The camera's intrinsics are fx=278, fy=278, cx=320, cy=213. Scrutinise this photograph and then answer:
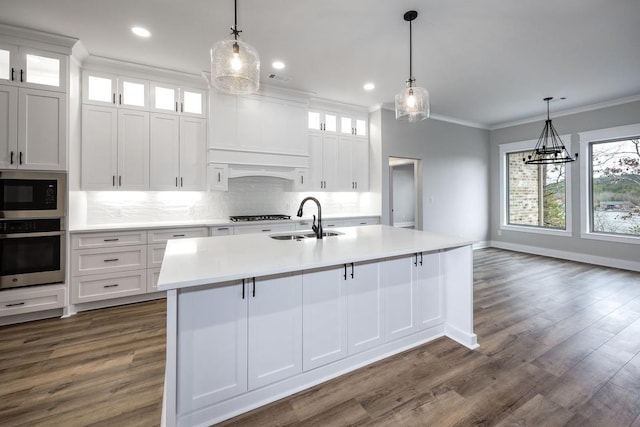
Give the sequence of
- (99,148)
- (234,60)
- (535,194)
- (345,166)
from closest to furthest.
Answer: (234,60) < (99,148) < (345,166) < (535,194)

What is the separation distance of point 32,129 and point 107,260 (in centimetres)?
149

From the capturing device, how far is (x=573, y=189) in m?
5.22

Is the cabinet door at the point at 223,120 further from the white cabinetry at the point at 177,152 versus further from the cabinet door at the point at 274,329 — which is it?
the cabinet door at the point at 274,329

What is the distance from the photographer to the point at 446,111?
538cm

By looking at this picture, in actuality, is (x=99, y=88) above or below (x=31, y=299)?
above

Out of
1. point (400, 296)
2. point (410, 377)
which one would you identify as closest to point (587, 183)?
point (400, 296)

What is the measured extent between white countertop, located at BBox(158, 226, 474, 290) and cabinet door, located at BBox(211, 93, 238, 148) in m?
1.98

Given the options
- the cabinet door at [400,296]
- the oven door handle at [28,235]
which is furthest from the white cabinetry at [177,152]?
the cabinet door at [400,296]

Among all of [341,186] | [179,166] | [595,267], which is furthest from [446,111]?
[179,166]

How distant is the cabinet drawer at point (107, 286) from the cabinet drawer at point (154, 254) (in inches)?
4.7

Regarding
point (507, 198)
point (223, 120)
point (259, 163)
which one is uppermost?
point (223, 120)

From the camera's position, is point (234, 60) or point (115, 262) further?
point (115, 262)

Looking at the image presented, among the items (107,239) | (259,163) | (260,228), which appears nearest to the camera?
Answer: (107,239)

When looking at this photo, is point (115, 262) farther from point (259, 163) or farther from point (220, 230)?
point (259, 163)
